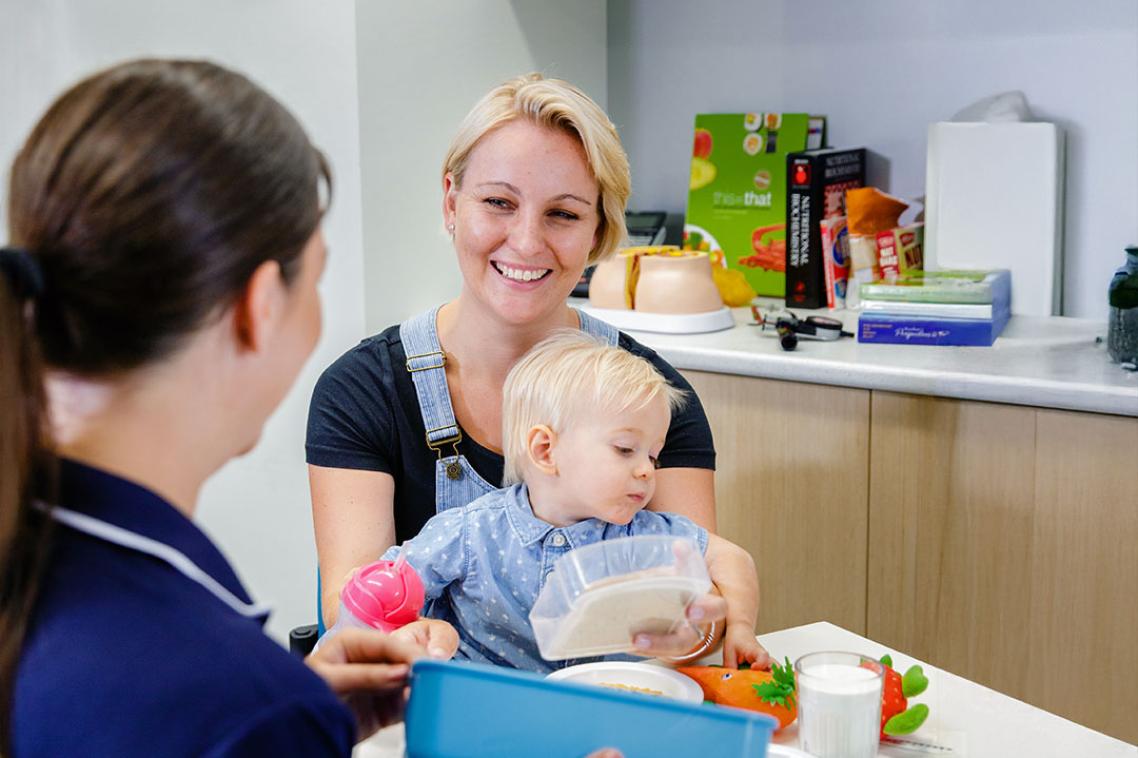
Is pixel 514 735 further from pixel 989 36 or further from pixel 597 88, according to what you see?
pixel 597 88

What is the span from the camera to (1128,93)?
8.18 ft

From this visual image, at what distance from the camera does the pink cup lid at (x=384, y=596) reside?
4.29 ft

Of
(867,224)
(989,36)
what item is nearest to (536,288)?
(867,224)

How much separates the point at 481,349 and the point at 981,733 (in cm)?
82

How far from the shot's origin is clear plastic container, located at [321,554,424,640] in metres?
1.31

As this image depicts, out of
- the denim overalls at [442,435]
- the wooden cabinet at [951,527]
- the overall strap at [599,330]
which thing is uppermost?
the overall strap at [599,330]

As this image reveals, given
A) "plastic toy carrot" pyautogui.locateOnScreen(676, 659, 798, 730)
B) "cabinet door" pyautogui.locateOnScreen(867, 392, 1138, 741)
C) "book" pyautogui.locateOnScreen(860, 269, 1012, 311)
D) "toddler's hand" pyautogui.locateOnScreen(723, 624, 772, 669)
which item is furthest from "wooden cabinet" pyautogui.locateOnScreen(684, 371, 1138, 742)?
"plastic toy carrot" pyautogui.locateOnScreen(676, 659, 798, 730)

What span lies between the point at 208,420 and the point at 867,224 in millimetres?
2121

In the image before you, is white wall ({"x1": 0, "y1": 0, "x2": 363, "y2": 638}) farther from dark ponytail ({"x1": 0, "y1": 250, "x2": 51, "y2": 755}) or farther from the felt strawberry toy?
dark ponytail ({"x1": 0, "y1": 250, "x2": 51, "y2": 755})

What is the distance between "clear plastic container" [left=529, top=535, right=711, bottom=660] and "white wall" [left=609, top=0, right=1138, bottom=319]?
1.75m

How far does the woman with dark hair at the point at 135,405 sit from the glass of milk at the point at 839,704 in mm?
498

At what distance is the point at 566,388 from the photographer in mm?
1515

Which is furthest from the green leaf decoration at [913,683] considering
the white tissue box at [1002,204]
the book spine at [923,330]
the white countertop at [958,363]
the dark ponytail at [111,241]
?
the white tissue box at [1002,204]

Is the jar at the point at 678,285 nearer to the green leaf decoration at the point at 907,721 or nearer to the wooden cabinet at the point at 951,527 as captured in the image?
the wooden cabinet at the point at 951,527
